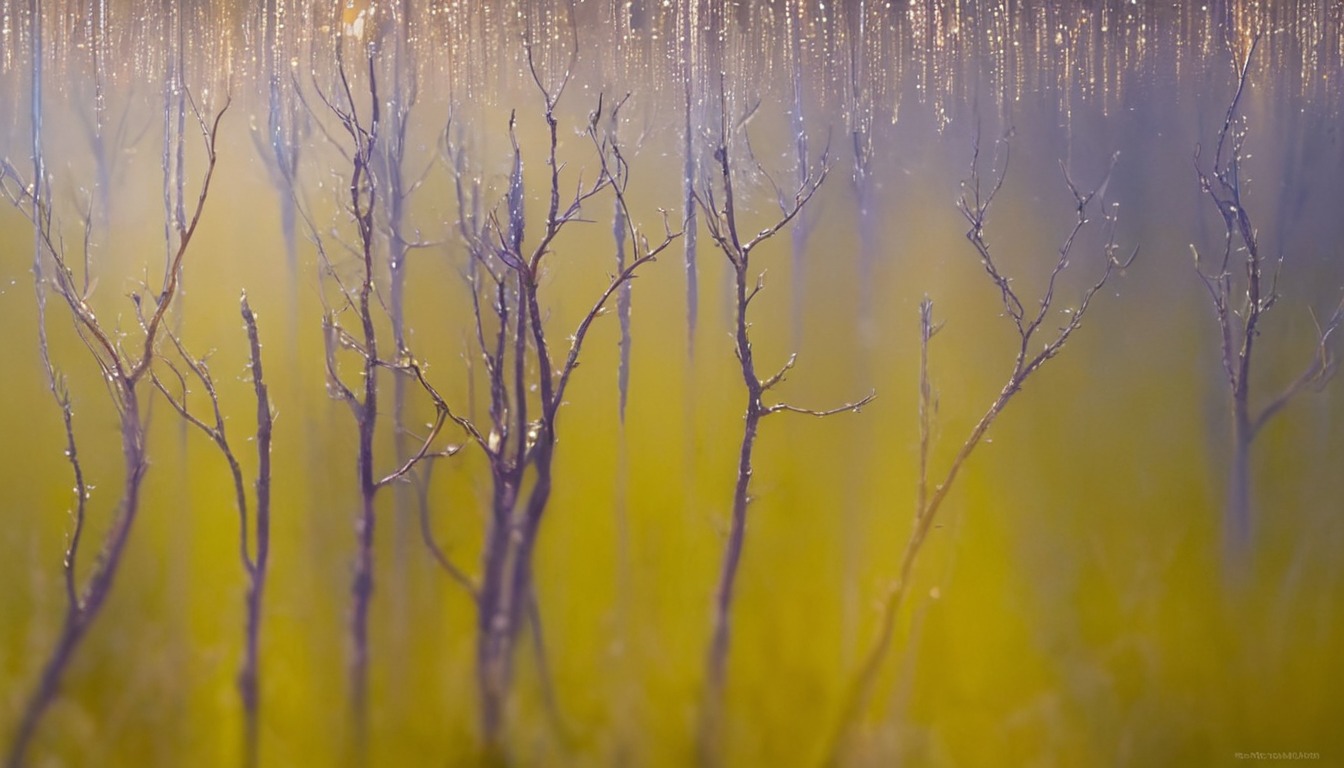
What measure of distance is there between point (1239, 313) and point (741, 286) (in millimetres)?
929

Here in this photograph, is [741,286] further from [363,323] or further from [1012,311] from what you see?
[363,323]

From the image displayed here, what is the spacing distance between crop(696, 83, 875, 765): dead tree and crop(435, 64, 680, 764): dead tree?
0.36ft

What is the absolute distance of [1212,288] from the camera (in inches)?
68.0

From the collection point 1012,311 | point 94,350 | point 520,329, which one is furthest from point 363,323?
point 1012,311

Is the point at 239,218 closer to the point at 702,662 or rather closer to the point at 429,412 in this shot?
the point at 429,412

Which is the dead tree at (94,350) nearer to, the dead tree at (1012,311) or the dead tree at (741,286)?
the dead tree at (741,286)

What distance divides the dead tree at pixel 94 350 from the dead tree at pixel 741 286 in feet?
3.08

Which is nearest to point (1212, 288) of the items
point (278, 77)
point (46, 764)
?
point (278, 77)

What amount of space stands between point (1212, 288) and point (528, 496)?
4.37 ft

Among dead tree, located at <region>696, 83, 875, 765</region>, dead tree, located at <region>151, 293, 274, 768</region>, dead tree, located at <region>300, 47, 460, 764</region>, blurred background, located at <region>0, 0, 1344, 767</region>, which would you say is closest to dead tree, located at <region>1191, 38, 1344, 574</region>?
blurred background, located at <region>0, 0, 1344, 767</region>

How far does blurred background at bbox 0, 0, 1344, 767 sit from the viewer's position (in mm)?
1723

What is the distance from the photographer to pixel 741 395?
1.73 m

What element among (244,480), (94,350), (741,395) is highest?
(94,350)

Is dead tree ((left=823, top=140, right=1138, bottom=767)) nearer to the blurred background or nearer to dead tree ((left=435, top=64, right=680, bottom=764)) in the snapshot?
the blurred background
